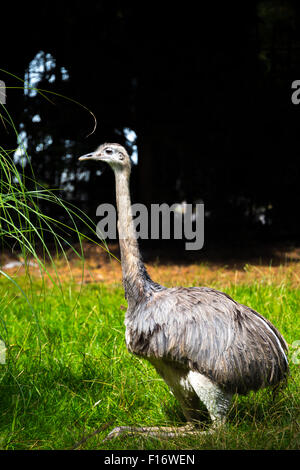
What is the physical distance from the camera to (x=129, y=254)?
2713 mm

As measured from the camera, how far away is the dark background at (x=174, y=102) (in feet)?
21.8

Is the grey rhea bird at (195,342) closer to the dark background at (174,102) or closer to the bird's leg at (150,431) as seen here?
the bird's leg at (150,431)

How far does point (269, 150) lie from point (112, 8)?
8.87 feet

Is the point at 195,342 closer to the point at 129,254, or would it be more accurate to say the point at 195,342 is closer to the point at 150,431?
the point at 150,431

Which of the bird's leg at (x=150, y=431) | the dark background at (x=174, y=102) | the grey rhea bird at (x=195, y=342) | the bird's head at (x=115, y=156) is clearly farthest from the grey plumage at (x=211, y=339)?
the dark background at (x=174, y=102)

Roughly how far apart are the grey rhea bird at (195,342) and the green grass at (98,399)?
125mm

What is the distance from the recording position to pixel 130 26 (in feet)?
22.4

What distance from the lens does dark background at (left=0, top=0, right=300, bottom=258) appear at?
6637 mm

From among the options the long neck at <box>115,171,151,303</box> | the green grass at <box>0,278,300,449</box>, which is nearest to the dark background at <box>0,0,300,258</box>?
the green grass at <box>0,278,300,449</box>

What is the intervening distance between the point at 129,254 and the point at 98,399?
786 mm

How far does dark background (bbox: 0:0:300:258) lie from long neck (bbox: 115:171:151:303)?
3777mm

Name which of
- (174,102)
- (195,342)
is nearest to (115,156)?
(195,342)

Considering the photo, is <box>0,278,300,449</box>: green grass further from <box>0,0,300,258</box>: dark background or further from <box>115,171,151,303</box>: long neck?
<box>0,0,300,258</box>: dark background

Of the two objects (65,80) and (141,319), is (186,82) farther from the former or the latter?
(141,319)
